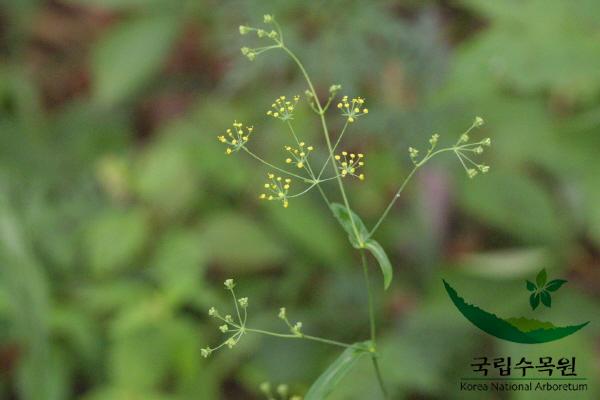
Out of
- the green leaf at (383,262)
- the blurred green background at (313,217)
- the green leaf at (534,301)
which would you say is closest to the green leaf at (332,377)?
the green leaf at (383,262)

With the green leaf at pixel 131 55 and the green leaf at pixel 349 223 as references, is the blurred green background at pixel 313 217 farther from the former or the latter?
the green leaf at pixel 349 223

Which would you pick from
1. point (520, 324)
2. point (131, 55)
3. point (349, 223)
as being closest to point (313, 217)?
point (131, 55)

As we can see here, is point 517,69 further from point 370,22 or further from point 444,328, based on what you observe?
point 444,328

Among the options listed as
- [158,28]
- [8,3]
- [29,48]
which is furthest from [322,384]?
[29,48]

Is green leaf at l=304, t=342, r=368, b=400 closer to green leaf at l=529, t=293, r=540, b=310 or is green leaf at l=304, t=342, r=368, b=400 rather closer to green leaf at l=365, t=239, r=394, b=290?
green leaf at l=365, t=239, r=394, b=290

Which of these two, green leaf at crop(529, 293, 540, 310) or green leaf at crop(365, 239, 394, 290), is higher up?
green leaf at crop(365, 239, 394, 290)

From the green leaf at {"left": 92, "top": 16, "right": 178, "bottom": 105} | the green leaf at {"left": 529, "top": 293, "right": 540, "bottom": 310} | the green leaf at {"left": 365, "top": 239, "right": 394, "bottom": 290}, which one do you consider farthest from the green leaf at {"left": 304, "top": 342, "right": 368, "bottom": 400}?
the green leaf at {"left": 92, "top": 16, "right": 178, "bottom": 105}
